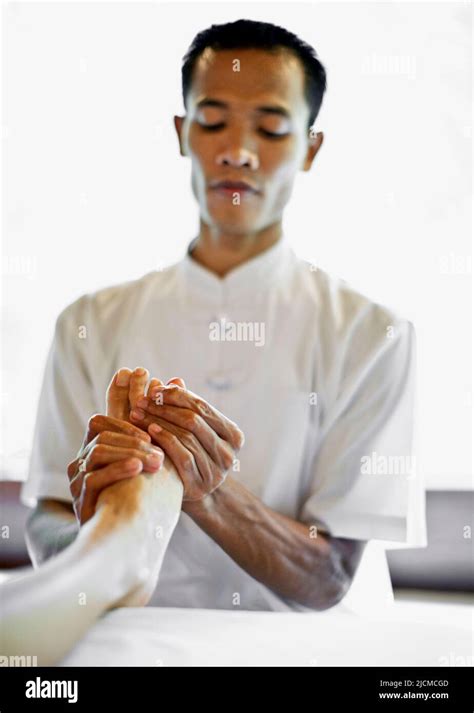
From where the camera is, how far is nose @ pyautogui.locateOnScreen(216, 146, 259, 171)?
108cm

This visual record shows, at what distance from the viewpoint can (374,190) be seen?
4.10 ft

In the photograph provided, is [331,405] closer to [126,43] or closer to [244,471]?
[244,471]

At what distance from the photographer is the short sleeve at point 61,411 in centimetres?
112

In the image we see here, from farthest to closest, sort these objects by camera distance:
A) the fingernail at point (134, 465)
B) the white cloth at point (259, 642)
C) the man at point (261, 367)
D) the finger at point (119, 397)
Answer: the man at point (261, 367)
the finger at point (119, 397)
the fingernail at point (134, 465)
the white cloth at point (259, 642)

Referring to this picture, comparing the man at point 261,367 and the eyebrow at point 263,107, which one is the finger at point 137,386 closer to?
the man at point 261,367

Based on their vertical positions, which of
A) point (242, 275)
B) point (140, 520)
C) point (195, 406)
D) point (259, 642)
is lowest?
point (259, 642)

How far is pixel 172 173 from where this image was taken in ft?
3.98

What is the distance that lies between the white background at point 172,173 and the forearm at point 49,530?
18 centimetres

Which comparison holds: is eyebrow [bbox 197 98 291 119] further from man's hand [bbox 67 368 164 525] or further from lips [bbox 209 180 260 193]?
man's hand [bbox 67 368 164 525]

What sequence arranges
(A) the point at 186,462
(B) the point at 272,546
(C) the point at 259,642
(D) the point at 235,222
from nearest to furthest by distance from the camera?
1. (C) the point at 259,642
2. (A) the point at 186,462
3. (B) the point at 272,546
4. (D) the point at 235,222

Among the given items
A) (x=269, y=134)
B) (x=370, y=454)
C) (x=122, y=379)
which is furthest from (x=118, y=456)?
(x=269, y=134)

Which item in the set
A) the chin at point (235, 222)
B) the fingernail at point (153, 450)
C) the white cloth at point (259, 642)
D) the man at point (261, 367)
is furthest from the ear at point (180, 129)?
the white cloth at point (259, 642)

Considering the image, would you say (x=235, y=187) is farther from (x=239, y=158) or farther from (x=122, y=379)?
(x=122, y=379)

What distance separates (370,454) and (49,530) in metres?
0.40
